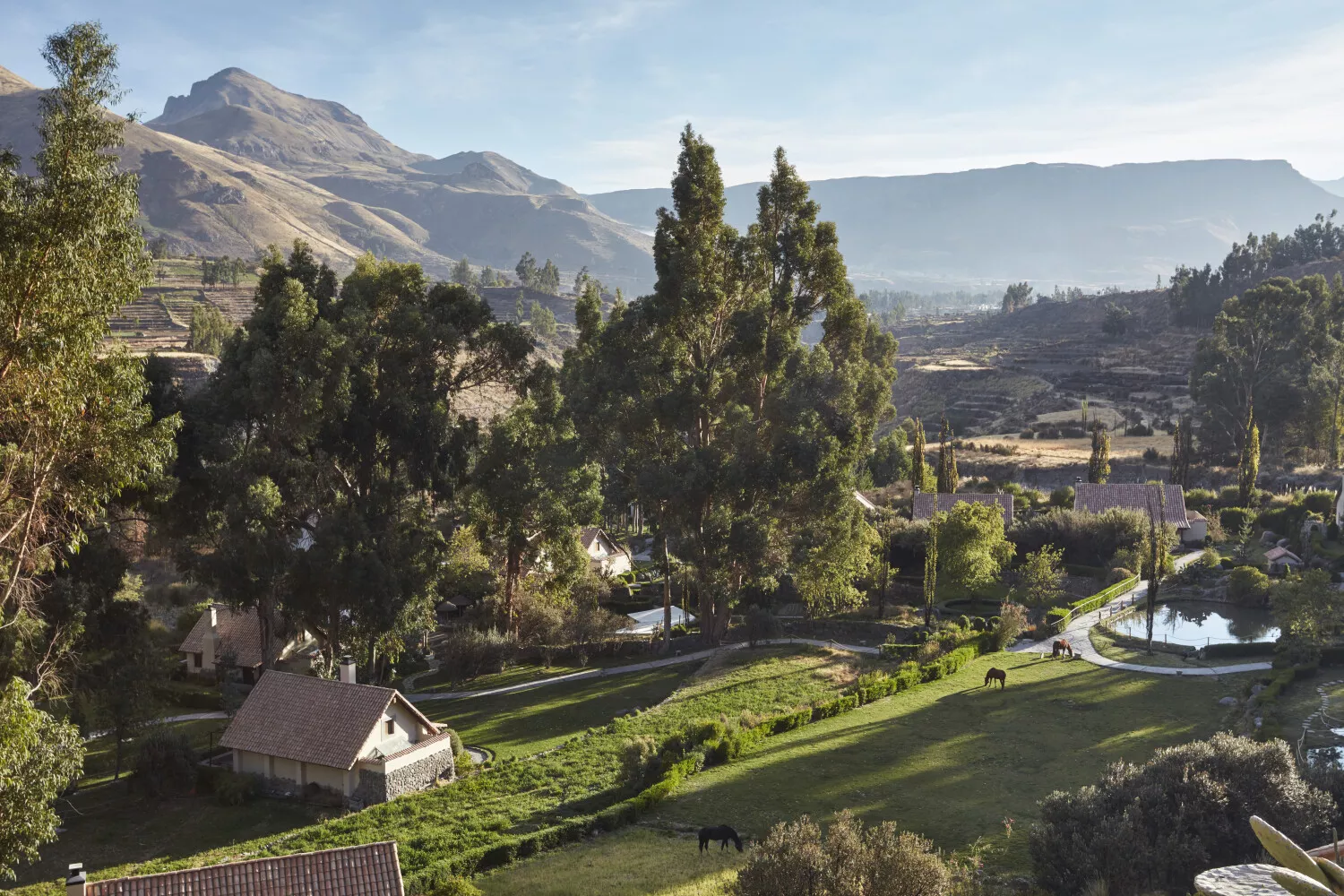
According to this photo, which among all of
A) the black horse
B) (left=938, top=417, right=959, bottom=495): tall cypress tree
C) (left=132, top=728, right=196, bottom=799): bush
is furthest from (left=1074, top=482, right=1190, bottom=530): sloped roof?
(left=132, top=728, right=196, bottom=799): bush

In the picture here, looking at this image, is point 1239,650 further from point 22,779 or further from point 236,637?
point 236,637

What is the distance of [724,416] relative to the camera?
4550cm

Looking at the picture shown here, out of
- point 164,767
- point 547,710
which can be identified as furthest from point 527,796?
point 164,767

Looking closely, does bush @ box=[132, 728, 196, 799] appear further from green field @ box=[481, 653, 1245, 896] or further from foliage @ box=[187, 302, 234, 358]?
foliage @ box=[187, 302, 234, 358]

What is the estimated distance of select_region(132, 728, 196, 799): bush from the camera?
1195 inches

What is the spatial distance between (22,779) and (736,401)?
34851 millimetres

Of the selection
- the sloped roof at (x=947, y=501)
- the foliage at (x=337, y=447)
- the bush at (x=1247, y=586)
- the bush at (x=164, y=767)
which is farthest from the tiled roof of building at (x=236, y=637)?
the bush at (x=1247, y=586)

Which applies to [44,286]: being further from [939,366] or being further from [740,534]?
[939,366]

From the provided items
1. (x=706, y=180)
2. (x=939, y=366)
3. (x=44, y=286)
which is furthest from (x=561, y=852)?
(x=939, y=366)

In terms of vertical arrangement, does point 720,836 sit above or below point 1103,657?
above

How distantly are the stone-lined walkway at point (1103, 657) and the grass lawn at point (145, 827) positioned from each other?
30487mm

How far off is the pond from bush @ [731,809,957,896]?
32.3 metres

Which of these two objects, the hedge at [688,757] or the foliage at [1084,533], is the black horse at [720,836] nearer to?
the hedge at [688,757]

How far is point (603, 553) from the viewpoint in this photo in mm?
61531
